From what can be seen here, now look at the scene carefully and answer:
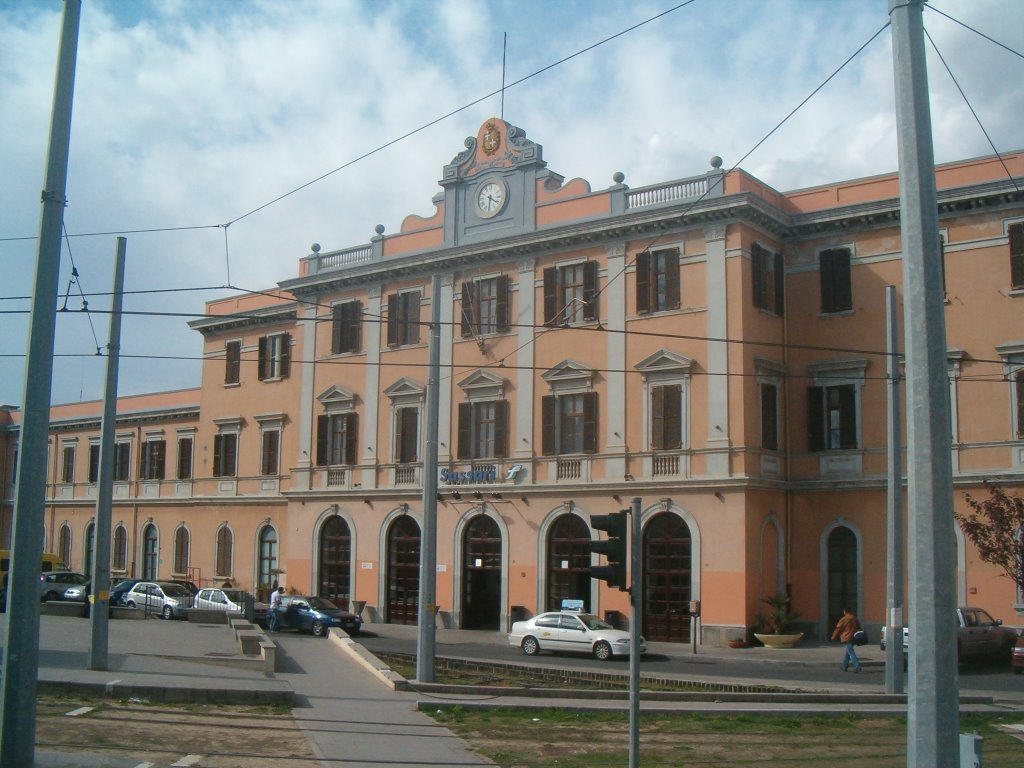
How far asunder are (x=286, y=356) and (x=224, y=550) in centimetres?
996

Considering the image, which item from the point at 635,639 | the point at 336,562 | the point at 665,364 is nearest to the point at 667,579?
the point at 665,364

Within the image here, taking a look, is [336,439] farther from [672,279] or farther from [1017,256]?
[1017,256]

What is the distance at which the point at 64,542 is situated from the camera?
61.8 metres

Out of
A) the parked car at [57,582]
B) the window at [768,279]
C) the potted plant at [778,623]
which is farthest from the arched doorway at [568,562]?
the parked car at [57,582]

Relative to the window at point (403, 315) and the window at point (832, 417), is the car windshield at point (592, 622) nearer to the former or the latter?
the window at point (832, 417)

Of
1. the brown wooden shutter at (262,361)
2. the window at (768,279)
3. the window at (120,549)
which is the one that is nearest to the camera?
the window at (768,279)

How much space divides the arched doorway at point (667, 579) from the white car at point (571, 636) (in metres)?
2.39

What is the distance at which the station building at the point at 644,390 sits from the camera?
109 feet

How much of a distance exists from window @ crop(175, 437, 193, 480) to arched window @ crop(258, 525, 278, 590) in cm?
708

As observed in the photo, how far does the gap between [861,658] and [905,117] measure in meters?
24.9

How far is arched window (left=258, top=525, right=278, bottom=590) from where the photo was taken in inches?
1934

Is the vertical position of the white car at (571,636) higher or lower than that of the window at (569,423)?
lower

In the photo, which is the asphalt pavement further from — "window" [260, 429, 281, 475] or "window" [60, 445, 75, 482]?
"window" [60, 445, 75, 482]

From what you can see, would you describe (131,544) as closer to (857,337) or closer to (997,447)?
(857,337)
